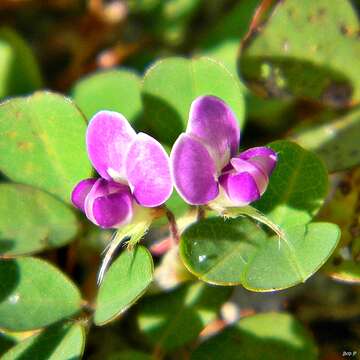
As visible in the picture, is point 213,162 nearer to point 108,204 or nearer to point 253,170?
point 253,170

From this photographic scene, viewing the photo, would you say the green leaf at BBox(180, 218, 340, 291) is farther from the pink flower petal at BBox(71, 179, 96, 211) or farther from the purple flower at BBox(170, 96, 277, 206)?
the pink flower petal at BBox(71, 179, 96, 211)

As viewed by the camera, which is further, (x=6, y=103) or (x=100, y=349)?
(x=100, y=349)

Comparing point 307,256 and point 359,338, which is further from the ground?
point 307,256

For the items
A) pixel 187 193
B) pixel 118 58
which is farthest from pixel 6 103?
pixel 118 58

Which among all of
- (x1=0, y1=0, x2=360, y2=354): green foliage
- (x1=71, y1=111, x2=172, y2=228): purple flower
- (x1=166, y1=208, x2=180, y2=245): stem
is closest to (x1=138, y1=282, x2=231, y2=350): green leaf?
(x1=0, y1=0, x2=360, y2=354): green foliage

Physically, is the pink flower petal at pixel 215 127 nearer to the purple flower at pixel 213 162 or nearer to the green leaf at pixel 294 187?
the purple flower at pixel 213 162

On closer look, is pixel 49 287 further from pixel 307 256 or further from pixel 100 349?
pixel 307 256
